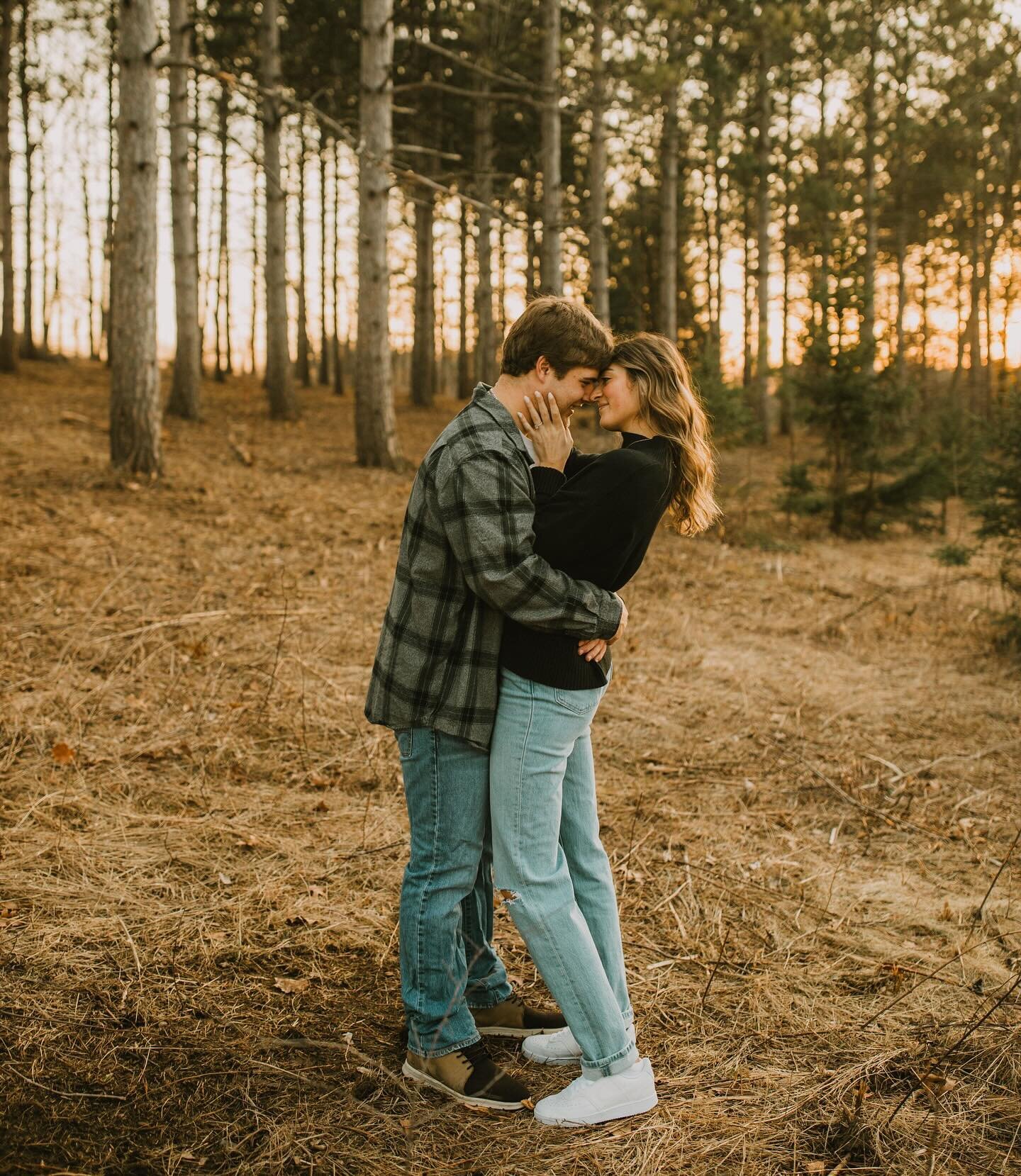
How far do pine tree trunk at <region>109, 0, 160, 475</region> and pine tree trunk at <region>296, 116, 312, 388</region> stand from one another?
38.3 feet

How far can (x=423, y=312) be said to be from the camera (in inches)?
869

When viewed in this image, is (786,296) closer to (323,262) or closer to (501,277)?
(501,277)

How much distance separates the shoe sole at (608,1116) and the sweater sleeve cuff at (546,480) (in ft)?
5.41

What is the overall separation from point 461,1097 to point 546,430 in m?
1.83

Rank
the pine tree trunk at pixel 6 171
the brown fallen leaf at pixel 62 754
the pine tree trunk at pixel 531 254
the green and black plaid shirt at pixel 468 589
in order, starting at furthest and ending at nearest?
the pine tree trunk at pixel 531 254 < the pine tree trunk at pixel 6 171 < the brown fallen leaf at pixel 62 754 < the green and black plaid shirt at pixel 468 589

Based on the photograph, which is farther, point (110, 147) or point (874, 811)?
point (110, 147)

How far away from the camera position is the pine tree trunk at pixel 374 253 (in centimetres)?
1167

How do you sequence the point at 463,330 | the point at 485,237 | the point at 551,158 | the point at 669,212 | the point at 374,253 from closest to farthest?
1. the point at 374,253
2. the point at 551,158
3. the point at 669,212
4. the point at 485,237
5. the point at 463,330

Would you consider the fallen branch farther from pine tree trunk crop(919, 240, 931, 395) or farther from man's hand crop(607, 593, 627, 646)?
pine tree trunk crop(919, 240, 931, 395)

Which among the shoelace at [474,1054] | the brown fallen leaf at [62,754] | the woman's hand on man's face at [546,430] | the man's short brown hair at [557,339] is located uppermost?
the man's short brown hair at [557,339]

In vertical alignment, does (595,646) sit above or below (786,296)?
below

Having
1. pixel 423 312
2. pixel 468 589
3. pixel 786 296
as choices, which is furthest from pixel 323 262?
pixel 468 589

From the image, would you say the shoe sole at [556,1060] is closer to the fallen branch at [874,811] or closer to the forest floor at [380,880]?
the forest floor at [380,880]

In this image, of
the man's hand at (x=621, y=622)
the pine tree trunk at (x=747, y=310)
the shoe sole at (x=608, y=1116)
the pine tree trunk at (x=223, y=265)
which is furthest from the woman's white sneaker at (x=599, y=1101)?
the pine tree trunk at (x=747, y=310)
